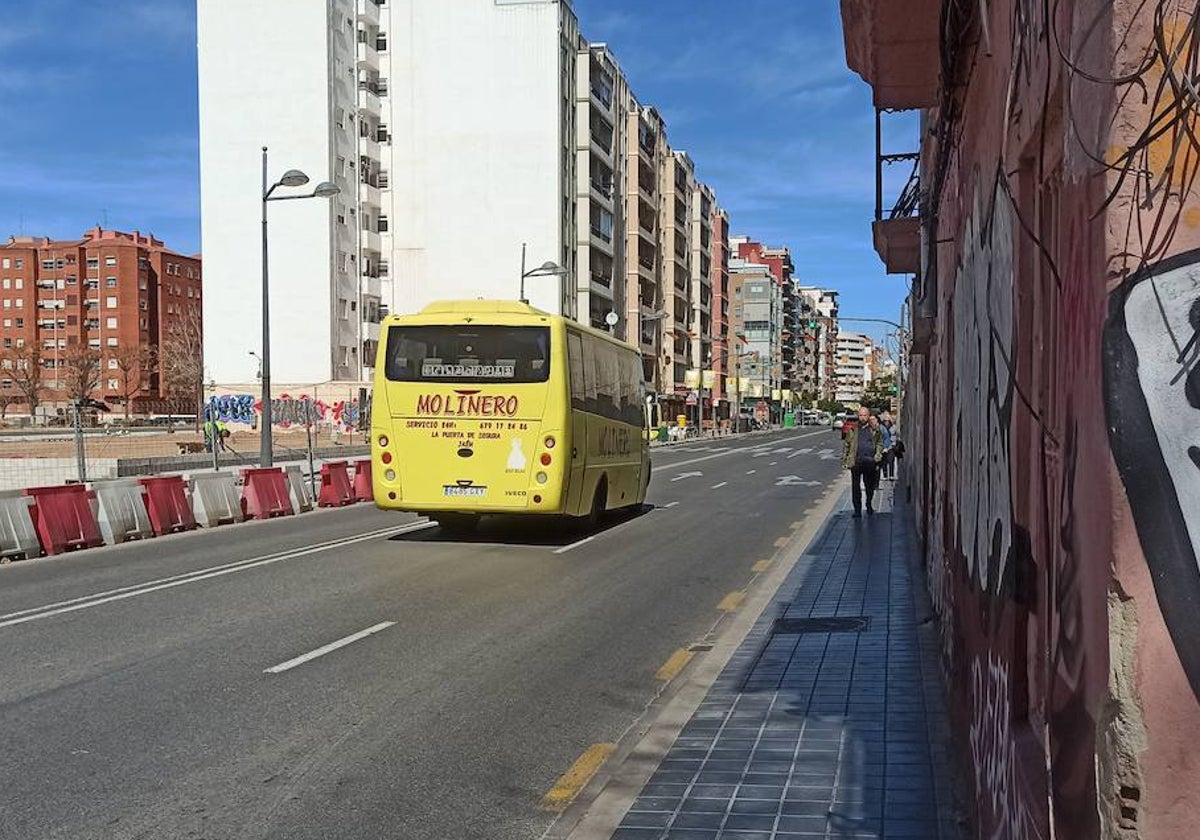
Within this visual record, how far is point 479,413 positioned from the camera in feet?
46.8

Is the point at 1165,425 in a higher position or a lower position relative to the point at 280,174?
lower

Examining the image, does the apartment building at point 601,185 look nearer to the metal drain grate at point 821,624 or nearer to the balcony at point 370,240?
the balcony at point 370,240

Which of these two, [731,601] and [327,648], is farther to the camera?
[731,601]

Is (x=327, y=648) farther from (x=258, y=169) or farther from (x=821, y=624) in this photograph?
(x=258, y=169)

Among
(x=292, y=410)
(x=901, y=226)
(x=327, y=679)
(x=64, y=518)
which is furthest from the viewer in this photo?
(x=292, y=410)

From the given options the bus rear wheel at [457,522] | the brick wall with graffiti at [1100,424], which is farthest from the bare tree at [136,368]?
the brick wall with graffiti at [1100,424]

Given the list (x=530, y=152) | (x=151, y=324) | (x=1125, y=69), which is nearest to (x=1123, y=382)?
(x=1125, y=69)

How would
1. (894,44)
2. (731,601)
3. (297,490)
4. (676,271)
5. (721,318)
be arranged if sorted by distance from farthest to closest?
(721,318), (676,271), (297,490), (731,601), (894,44)

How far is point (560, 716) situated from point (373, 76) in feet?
229

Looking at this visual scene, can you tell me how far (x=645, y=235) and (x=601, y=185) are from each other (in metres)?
12.8

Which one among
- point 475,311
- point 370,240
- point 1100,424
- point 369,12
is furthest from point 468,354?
point 369,12

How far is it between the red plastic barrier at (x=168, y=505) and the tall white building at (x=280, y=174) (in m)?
49.4

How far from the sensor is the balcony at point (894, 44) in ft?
20.0

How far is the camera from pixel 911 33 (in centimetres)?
655
